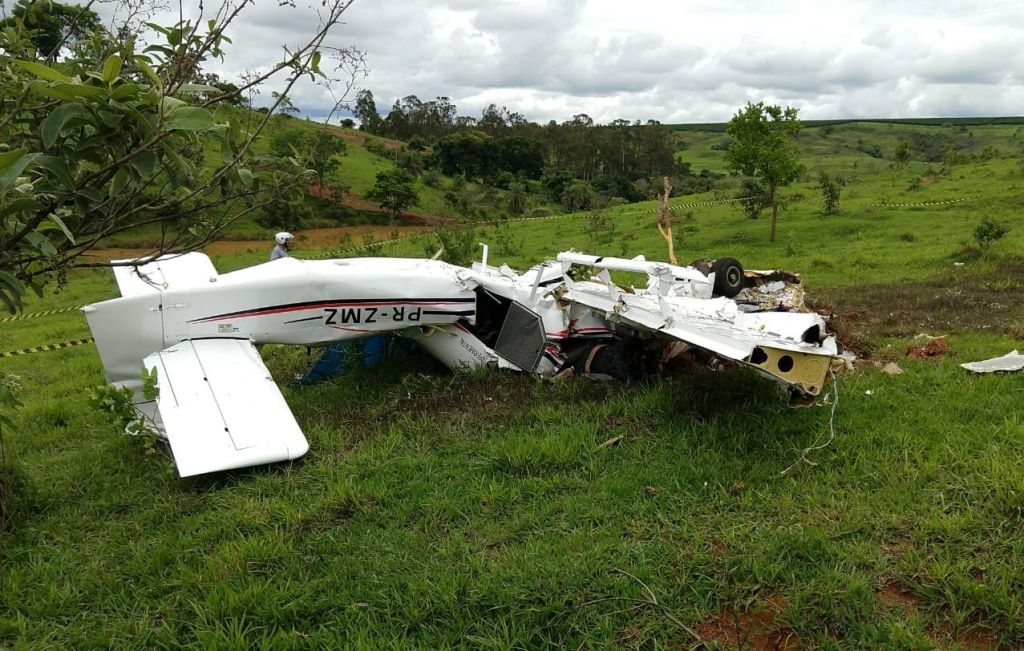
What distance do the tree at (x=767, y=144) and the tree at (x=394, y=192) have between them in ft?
76.1

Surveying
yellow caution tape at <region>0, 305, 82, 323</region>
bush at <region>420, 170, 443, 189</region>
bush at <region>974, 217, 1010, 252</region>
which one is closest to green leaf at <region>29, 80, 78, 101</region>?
bush at <region>974, 217, 1010, 252</region>

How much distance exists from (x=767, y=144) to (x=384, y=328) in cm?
1543

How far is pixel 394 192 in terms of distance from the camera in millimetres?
39875

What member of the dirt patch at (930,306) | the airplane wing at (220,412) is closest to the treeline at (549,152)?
the dirt patch at (930,306)

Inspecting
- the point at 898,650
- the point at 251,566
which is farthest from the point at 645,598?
the point at 251,566

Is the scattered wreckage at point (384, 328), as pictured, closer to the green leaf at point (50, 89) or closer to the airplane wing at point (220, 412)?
the airplane wing at point (220, 412)

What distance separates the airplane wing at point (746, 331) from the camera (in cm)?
449

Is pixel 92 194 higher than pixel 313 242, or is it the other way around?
pixel 92 194

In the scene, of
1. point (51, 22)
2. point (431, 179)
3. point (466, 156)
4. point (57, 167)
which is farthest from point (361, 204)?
point (57, 167)

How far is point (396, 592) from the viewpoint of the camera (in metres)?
3.44

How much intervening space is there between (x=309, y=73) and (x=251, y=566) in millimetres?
2702

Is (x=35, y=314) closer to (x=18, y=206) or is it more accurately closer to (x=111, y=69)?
(x=18, y=206)

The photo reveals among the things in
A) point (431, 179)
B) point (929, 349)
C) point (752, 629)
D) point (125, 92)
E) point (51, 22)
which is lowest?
point (752, 629)

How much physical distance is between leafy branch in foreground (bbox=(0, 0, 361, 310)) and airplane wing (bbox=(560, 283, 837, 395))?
3.07 metres
